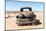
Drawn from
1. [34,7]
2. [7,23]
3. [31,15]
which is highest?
[34,7]

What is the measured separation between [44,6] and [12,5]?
535 millimetres

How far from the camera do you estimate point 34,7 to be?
4.65 feet

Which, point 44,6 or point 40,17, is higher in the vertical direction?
point 44,6

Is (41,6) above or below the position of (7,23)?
above

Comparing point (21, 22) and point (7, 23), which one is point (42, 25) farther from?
point (7, 23)

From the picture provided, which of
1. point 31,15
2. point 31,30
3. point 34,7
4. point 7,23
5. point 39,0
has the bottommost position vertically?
point 31,30

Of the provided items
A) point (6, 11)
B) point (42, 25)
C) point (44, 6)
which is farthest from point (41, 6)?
point (6, 11)

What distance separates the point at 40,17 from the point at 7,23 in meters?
0.55

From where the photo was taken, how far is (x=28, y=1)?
1410 mm
